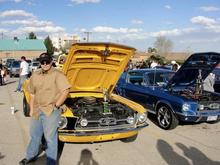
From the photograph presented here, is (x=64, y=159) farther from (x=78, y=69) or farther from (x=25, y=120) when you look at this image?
(x=25, y=120)

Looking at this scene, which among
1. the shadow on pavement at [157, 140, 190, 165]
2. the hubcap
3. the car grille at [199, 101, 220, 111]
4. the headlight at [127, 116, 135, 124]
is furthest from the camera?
the hubcap

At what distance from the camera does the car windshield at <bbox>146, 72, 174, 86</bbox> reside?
9.16m

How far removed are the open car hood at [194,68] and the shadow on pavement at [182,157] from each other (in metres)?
2.22

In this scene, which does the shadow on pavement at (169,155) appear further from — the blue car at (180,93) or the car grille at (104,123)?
the blue car at (180,93)

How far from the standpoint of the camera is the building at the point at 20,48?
9134 centimetres

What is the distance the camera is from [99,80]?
7461mm

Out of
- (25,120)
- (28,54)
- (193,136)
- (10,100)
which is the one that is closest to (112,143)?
(193,136)

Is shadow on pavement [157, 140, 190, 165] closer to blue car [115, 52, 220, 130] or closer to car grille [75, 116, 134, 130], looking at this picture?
car grille [75, 116, 134, 130]

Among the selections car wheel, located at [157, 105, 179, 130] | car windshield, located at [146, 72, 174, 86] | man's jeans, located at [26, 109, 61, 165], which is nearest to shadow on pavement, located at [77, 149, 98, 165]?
man's jeans, located at [26, 109, 61, 165]

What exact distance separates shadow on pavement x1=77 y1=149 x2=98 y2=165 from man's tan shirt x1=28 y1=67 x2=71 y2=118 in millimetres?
1297

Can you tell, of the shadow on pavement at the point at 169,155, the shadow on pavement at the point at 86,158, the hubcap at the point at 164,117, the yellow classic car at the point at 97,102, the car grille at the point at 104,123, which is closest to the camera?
the shadow on pavement at the point at 86,158

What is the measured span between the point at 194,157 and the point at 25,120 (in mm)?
4840

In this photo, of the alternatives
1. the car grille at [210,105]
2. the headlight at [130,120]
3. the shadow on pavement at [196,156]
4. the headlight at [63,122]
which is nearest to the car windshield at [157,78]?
the car grille at [210,105]

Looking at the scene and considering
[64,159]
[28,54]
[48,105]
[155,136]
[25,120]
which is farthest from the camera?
[28,54]
